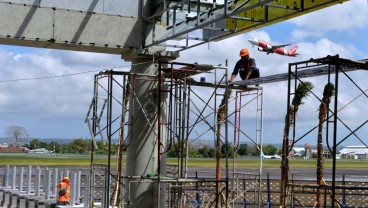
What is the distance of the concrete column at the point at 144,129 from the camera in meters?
21.5

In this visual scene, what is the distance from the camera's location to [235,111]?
25.5 meters

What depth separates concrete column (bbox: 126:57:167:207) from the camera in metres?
21.5

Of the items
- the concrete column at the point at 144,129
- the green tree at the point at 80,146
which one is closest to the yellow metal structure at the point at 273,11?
the concrete column at the point at 144,129

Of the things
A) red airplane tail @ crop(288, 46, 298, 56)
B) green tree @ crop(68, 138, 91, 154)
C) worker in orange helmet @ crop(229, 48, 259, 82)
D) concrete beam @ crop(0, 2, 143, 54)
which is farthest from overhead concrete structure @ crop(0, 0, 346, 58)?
green tree @ crop(68, 138, 91, 154)

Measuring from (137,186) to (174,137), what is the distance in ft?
6.77

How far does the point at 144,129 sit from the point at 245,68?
17.1 ft

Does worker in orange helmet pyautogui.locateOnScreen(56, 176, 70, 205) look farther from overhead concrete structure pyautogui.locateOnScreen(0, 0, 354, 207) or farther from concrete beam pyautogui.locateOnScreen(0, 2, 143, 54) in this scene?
concrete beam pyautogui.locateOnScreen(0, 2, 143, 54)

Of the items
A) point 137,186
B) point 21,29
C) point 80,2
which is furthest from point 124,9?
point 137,186

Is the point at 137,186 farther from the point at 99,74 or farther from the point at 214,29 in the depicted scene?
the point at 214,29

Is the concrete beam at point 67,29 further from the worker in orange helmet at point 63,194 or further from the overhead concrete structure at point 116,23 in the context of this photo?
the worker in orange helmet at point 63,194

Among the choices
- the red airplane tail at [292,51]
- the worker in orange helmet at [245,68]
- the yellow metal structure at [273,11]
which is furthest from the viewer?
the red airplane tail at [292,51]

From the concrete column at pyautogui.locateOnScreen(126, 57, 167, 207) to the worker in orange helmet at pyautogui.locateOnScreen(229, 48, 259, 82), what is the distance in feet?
12.8

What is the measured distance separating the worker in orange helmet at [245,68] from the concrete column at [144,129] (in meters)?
3.92

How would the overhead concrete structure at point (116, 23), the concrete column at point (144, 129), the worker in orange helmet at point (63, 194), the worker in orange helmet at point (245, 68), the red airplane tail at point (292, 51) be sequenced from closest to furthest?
the overhead concrete structure at point (116, 23) → the concrete column at point (144, 129) → the worker in orange helmet at point (63, 194) → the worker in orange helmet at point (245, 68) → the red airplane tail at point (292, 51)
